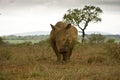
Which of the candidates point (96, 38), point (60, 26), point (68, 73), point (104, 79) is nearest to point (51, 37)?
point (60, 26)

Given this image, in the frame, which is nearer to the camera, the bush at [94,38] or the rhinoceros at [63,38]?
the rhinoceros at [63,38]

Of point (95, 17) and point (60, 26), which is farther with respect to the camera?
point (95, 17)

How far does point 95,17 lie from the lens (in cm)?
5638

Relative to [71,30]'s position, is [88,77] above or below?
below

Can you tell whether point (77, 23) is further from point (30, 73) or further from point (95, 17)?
point (30, 73)

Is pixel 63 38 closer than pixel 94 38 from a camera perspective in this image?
Yes

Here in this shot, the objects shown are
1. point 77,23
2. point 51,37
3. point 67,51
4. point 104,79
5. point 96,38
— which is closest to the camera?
point 104,79

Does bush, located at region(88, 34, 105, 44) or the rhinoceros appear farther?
bush, located at region(88, 34, 105, 44)

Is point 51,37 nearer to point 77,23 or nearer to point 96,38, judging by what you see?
point 77,23

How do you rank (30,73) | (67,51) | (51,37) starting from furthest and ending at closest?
(51,37)
(67,51)
(30,73)

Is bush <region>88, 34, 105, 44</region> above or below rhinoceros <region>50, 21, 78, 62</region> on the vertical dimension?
below

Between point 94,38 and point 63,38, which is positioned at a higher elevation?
point 63,38

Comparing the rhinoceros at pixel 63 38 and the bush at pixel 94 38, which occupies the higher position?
the rhinoceros at pixel 63 38

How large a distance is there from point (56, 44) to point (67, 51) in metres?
0.67
